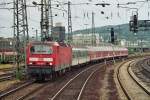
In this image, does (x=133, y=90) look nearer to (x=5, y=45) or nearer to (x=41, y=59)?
(x=41, y=59)

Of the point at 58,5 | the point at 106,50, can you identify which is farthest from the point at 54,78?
the point at 106,50

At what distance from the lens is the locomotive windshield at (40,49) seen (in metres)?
28.4

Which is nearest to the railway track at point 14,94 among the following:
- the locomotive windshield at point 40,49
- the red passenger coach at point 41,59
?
the red passenger coach at point 41,59

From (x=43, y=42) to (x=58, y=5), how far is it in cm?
1793

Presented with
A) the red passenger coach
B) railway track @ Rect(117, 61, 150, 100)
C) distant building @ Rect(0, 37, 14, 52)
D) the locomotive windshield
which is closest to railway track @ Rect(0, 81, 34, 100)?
the red passenger coach

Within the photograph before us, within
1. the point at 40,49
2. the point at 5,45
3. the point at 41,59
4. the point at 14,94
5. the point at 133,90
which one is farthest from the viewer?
the point at 5,45

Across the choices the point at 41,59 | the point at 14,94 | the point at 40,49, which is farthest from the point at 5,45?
the point at 14,94

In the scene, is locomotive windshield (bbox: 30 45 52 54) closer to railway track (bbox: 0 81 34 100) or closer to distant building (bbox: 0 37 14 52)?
railway track (bbox: 0 81 34 100)

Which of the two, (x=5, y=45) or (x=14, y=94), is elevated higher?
(x=5, y=45)

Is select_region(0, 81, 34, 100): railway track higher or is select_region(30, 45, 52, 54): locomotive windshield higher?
select_region(30, 45, 52, 54): locomotive windshield

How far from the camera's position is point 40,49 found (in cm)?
2841

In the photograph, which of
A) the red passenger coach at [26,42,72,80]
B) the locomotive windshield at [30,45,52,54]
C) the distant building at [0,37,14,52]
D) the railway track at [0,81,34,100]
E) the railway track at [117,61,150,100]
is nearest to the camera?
the railway track at [0,81,34,100]

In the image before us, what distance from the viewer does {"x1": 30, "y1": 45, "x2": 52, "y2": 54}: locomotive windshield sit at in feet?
93.1

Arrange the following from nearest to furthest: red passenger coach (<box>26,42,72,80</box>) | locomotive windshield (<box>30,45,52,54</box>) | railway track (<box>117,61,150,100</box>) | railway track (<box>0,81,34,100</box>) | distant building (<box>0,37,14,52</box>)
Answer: railway track (<box>0,81,34,100</box>) < railway track (<box>117,61,150,100</box>) < red passenger coach (<box>26,42,72,80</box>) < locomotive windshield (<box>30,45,52,54</box>) < distant building (<box>0,37,14,52</box>)
